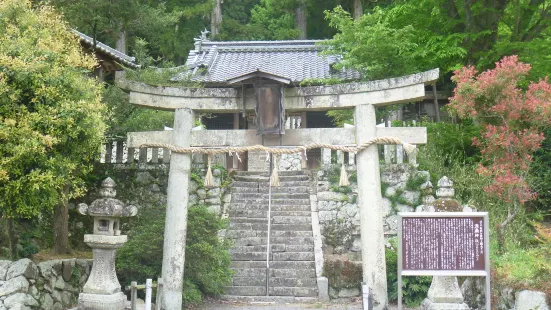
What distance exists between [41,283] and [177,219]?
2.55 m

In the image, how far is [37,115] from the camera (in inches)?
359

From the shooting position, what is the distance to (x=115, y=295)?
31.4 feet

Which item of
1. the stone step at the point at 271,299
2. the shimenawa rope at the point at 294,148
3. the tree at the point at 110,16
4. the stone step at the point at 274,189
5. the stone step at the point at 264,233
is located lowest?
the stone step at the point at 271,299

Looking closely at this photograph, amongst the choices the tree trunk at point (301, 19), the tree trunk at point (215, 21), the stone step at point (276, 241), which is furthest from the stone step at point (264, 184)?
the tree trunk at point (301, 19)

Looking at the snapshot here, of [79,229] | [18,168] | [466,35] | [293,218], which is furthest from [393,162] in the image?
[18,168]

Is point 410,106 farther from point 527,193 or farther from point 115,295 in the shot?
point 115,295

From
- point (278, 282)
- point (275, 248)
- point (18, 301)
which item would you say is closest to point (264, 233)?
point (275, 248)

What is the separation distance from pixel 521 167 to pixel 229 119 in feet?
44.3

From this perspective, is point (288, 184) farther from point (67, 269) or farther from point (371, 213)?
point (67, 269)

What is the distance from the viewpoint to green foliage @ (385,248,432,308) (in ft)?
42.4

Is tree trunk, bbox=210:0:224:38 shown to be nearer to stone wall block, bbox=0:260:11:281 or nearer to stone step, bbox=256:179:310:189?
stone step, bbox=256:179:310:189

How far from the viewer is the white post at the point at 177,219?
10656 mm

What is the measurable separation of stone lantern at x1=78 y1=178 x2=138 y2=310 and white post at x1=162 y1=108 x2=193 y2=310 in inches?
40.6

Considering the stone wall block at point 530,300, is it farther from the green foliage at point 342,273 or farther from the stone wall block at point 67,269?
the stone wall block at point 67,269
